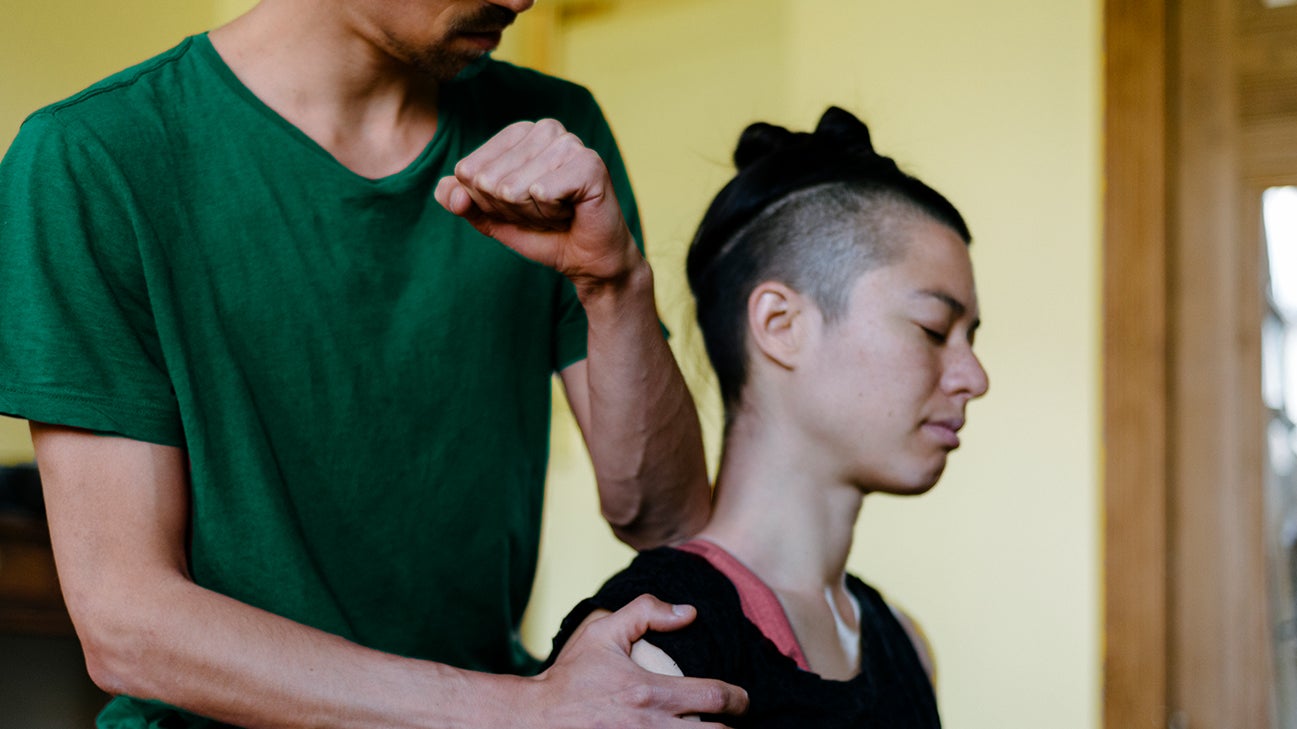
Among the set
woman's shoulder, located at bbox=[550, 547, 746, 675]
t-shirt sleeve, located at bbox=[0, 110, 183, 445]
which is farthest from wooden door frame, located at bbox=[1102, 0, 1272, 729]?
t-shirt sleeve, located at bbox=[0, 110, 183, 445]

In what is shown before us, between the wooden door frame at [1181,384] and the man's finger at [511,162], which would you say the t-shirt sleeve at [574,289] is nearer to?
the man's finger at [511,162]

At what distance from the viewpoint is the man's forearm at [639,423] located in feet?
3.31

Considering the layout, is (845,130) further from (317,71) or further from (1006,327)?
(1006,327)

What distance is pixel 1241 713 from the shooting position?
2.12 m

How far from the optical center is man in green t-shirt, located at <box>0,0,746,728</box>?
2.89 ft

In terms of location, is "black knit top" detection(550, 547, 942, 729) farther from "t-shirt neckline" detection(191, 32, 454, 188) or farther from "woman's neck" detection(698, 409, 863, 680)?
"t-shirt neckline" detection(191, 32, 454, 188)

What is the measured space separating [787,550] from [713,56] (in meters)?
2.00

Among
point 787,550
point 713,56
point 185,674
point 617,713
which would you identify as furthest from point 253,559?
point 713,56

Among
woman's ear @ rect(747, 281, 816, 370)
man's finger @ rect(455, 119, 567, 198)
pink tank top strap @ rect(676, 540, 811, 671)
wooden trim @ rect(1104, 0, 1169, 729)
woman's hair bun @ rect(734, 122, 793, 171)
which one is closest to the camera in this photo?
man's finger @ rect(455, 119, 567, 198)

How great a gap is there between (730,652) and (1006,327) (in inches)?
57.4

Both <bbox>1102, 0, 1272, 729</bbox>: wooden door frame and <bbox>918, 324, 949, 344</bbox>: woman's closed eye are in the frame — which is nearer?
<bbox>918, 324, 949, 344</bbox>: woman's closed eye

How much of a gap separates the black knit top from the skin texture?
0.18 feet

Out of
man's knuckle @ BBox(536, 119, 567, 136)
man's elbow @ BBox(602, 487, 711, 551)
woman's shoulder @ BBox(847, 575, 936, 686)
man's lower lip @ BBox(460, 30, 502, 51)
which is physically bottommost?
woman's shoulder @ BBox(847, 575, 936, 686)

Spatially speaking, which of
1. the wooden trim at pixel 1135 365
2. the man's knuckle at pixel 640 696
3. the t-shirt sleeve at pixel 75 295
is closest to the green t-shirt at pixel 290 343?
the t-shirt sleeve at pixel 75 295
